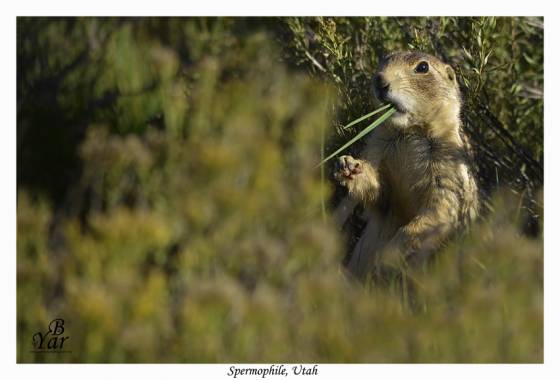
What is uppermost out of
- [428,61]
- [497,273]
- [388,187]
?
[428,61]

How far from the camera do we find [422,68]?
11.6 feet

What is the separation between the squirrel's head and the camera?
3.44 metres

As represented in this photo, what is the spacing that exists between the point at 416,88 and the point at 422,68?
0.31 ft

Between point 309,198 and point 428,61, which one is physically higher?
point 428,61

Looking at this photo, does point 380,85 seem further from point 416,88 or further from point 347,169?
point 347,169

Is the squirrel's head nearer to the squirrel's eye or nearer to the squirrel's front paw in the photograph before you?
the squirrel's eye

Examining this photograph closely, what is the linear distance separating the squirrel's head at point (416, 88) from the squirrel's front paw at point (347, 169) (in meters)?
0.24

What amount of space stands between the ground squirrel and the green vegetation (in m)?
0.15

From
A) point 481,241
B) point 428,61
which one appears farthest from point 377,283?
point 428,61

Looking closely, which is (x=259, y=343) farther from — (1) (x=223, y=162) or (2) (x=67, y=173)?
(2) (x=67, y=173)

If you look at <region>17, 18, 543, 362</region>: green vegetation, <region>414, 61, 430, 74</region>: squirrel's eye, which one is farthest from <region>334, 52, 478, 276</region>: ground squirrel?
<region>17, 18, 543, 362</region>: green vegetation

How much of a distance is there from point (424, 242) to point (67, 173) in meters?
3.19

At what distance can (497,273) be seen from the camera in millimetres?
2701

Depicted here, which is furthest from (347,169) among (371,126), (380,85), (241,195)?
(241,195)
